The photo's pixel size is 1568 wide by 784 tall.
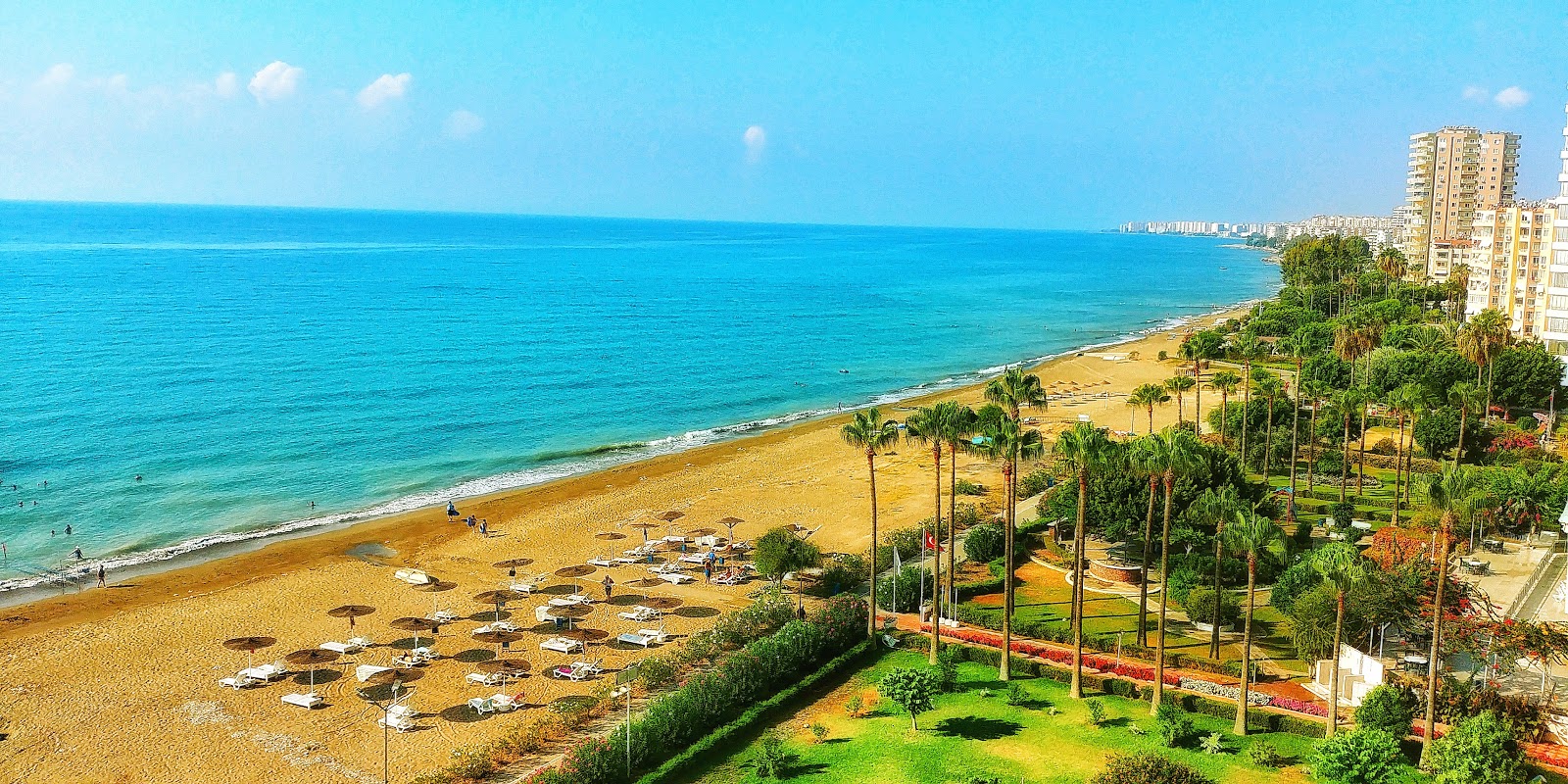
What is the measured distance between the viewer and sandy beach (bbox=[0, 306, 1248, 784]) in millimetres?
28250

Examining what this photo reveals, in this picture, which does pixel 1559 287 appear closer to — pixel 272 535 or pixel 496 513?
pixel 496 513

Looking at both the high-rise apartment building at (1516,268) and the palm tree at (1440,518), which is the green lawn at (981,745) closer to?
the palm tree at (1440,518)

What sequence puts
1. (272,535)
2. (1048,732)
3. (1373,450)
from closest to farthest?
(1048,732)
(272,535)
(1373,450)

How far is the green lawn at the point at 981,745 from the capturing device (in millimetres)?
24891

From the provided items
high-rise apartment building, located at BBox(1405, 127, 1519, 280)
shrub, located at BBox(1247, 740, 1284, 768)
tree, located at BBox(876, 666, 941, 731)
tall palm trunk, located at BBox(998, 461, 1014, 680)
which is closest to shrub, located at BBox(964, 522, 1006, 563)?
tall palm trunk, located at BBox(998, 461, 1014, 680)

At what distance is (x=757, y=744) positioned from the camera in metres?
27.3

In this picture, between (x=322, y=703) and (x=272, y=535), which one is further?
(x=272, y=535)

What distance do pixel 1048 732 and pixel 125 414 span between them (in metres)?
67.8

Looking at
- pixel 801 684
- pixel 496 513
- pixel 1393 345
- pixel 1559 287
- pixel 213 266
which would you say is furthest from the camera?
pixel 213 266

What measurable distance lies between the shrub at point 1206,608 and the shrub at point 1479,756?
35.0 ft

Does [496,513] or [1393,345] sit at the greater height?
[1393,345]

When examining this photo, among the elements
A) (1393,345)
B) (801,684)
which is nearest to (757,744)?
(801,684)

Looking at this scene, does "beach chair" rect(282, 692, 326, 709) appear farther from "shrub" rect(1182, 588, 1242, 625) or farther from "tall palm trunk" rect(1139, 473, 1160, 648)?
"shrub" rect(1182, 588, 1242, 625)

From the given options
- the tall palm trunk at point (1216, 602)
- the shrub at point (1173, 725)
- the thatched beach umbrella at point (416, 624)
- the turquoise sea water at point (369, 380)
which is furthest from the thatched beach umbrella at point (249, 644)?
the tall palm trunk at point (1216, 602)
